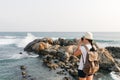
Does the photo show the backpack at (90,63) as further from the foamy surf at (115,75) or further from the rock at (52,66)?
the rock at (52,66)

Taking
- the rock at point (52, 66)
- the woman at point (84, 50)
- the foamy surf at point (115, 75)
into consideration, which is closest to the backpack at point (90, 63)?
the woman at point (84, 50)

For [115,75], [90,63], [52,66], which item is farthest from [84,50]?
[115,75]

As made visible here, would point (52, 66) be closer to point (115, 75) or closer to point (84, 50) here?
point (115, 75)

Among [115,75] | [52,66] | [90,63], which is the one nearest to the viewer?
[90,63]

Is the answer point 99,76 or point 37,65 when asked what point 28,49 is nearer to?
point 37,65

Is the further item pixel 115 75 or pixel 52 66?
pixel 52 66

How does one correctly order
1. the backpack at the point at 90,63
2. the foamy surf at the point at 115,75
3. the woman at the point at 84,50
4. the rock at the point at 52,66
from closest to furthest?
the backpack at the point at 90,63
the woman at the point at 84,50
the foamy surf at the point at 115,75
the rock at the point at 52,66

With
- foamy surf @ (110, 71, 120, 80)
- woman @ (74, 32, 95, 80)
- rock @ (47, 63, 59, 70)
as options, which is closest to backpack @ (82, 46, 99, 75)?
woman @ (74, 32, 95, 80)

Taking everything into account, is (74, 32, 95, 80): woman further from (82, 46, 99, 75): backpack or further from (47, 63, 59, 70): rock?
(47, 63, 59, 70): rock

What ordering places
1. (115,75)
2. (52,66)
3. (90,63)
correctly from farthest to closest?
(52,66), (115,75), (90,63)

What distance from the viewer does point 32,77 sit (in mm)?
20969

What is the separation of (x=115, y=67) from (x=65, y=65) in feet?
17.5

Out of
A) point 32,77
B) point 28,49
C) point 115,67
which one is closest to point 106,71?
point 115,67

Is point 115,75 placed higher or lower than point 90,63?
lower
